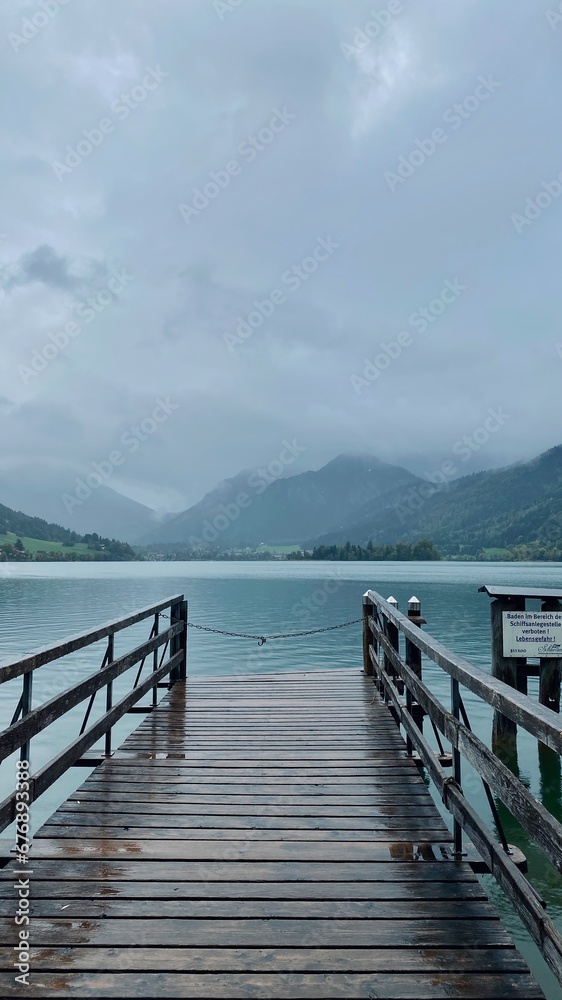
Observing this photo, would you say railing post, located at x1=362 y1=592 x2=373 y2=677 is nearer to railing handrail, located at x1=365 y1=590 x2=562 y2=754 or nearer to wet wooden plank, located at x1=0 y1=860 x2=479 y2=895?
railing handrail, located at x1=365 y1=590 x2=562 y2=754

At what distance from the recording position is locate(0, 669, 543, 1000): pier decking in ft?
8.71

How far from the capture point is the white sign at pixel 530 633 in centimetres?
851

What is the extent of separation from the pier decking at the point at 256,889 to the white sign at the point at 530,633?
10.9 ft

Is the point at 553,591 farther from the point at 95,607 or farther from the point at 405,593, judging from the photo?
the point at 405,593

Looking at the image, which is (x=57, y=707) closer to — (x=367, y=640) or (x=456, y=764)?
(x=456, y=764)

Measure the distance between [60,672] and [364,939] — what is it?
2049cm

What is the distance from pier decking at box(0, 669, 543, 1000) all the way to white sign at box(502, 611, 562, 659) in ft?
10.9

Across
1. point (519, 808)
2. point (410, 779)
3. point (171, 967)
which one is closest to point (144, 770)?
point (410, 779)

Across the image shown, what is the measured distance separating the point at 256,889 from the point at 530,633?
6.17 m

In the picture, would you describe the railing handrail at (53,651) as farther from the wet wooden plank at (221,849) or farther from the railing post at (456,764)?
the railing post at (456,764)

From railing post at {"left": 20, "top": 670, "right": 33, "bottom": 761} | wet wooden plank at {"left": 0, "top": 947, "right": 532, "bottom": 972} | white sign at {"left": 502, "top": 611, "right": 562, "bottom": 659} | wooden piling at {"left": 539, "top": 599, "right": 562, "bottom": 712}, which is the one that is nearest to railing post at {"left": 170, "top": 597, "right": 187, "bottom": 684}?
white sign at {"left": 502, "top": 611, "right": 562, "bottom": 659}

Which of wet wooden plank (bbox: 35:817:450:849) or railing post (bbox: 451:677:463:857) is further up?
railing post (bbox: 451:677:463:857)

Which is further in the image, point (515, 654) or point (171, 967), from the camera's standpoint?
point (515, 654)

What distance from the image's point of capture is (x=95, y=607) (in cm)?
4178
